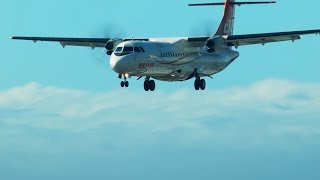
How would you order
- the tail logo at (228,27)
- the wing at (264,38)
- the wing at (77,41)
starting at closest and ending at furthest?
→ the wing at (264,38)
the wing at (77,41)
the tail logo at (228,27)

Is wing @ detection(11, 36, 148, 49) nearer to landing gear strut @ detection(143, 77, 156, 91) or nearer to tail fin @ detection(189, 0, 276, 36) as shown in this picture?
landing gear strut @ detection(143, 77, 156, 91)

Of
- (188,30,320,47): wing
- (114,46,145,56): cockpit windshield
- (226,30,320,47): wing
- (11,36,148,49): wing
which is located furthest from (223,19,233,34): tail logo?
(114,46,145,56): cockpit windshield

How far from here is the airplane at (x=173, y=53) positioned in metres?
72.9

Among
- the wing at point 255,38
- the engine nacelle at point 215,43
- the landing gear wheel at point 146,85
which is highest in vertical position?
the wing at point 255,38

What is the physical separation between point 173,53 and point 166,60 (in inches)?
58.3

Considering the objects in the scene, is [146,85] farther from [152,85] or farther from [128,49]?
[128,49]

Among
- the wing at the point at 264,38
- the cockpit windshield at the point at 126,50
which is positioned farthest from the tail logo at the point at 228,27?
the cockpit windshield at the point at 126,50

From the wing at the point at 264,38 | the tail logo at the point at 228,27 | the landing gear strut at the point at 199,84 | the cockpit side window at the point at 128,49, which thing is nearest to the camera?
the cockpit side window at the point at 128,49

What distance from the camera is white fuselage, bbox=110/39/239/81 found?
238 ft

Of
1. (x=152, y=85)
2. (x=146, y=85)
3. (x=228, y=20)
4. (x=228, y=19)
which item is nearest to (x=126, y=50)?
(x=146, y=85)

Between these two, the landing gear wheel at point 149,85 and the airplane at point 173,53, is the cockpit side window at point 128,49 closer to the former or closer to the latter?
the airplane at point 173,53

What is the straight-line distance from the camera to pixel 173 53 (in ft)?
254

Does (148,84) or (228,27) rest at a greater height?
(228,27)

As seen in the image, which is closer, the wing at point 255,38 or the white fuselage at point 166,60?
the white fuselage at point 166,60
